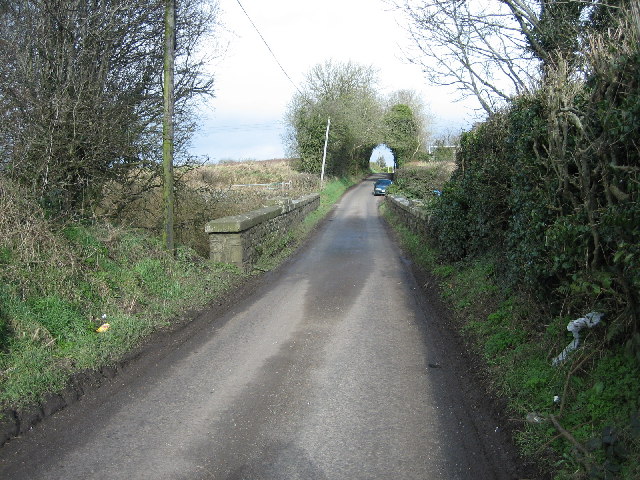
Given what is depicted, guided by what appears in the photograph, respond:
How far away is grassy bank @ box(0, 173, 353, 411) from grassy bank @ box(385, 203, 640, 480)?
13.1 ft

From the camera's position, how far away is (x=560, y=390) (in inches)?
169

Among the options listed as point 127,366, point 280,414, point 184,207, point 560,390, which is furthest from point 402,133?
point 280,414

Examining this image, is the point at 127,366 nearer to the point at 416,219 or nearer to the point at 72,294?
the point at 72,294

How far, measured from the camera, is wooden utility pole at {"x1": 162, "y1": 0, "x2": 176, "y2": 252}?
9.47 m

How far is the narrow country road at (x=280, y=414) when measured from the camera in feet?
12.2

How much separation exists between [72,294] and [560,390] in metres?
5.57

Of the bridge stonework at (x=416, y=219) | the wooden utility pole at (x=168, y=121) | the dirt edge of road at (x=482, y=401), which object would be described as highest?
the wooden utility pole at (x=168, y=121)

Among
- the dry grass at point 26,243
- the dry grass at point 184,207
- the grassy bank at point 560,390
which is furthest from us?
the dry grass at point 184,207

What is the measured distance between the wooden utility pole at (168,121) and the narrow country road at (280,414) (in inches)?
116

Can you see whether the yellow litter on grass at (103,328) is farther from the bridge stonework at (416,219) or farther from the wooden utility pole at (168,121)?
the bridge stonework at (416,219)

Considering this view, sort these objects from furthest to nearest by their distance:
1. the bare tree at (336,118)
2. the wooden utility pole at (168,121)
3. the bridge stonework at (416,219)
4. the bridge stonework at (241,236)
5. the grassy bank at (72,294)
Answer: the bare tree at (336,118) → the bridge stonework at (416,219) → the bridge stonework at (241,236) → the wooden utility pole at (168,121) → the grassy bank at (72,294)

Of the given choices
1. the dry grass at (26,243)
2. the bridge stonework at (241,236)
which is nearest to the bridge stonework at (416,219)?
the bridge stonework at (241,236)

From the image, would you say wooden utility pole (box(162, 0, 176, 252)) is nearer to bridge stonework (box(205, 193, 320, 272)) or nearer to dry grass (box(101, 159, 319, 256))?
dry grass (box(101, 159, 319, 256))

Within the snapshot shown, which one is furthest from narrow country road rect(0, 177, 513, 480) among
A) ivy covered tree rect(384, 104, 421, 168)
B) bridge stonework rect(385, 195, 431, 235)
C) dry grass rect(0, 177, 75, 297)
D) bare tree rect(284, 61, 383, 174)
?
ivy covered tree rect(384, 104, 421, 168)
